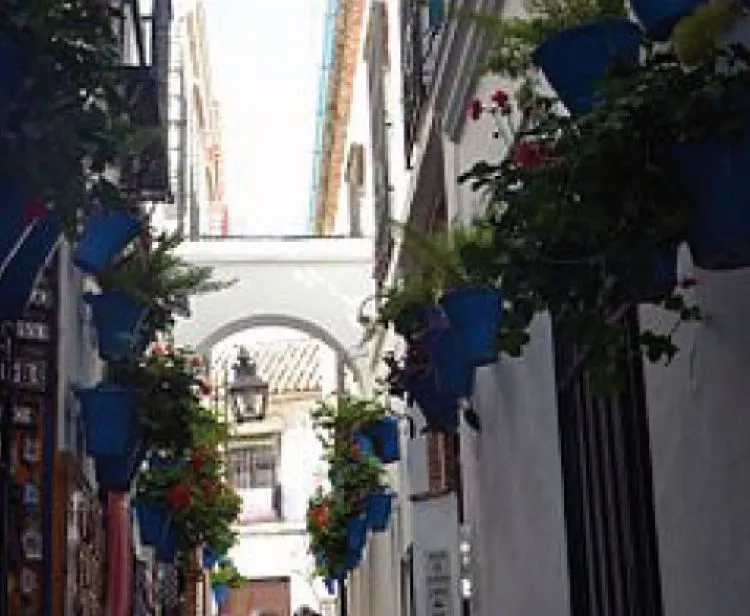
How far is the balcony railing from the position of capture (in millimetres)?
10992

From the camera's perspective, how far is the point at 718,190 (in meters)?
3.66

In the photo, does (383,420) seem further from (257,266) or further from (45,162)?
(45,162)

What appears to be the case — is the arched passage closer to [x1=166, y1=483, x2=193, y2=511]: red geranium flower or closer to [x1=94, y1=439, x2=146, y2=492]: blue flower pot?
[x1=166, y1=483, x2=193, y2=511]: red geranium flower

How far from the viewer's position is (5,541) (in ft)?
26.3

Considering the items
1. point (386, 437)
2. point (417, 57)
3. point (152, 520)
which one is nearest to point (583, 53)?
point (417, 57)

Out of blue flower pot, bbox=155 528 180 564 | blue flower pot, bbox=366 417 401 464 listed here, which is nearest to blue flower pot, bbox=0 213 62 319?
blue flower pot, bbox=155 528 180 564

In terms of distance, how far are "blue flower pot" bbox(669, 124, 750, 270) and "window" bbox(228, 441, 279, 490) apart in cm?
3726

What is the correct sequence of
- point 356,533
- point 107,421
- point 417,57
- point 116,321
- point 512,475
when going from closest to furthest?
point 512,475 → point 116,321 → point 107,421 → point 417,57 → point 356,533

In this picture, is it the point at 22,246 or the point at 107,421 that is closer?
the point at 22,246

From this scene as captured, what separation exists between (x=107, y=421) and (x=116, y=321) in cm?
57

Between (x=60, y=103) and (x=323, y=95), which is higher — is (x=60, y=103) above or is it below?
below

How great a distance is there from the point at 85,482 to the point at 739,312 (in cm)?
638

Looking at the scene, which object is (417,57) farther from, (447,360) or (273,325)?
(273,325)

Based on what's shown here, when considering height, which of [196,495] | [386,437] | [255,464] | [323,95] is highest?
[323,95]
